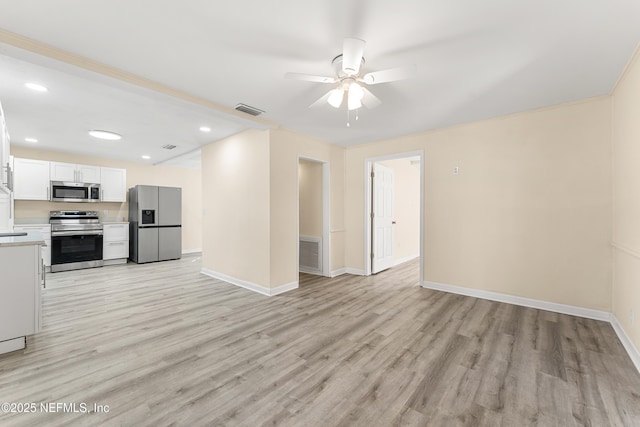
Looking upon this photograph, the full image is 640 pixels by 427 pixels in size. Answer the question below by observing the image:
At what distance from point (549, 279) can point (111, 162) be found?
8900 millimetres

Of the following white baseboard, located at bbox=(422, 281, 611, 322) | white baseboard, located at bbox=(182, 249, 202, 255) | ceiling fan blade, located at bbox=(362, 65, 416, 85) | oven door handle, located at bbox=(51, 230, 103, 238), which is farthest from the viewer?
white baseboard, located at bbox=(182, 249, 202, 255)

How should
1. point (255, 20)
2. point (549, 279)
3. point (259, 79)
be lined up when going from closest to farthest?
point (255, 20), point (259, 79), point (549, 279)

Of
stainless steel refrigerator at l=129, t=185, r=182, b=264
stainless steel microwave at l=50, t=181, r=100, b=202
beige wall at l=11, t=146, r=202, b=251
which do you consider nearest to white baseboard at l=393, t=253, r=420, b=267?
stainless steel refrigerator at l=129, t=185, r=182, b=264

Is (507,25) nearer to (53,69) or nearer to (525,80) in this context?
(525,80)

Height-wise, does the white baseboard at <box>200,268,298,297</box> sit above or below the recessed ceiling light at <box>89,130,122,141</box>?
below

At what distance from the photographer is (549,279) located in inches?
130

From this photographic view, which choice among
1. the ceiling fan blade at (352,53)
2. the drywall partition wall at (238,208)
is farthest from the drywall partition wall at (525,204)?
the ceiling fan blade at (352,53)

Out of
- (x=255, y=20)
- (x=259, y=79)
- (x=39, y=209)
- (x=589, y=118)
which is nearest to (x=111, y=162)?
(x=39, y=209)

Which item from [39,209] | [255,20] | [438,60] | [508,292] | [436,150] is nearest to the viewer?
[255,20]

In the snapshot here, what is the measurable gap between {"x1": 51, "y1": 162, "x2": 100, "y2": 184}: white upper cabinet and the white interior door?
6252 mm

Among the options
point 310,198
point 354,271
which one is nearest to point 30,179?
point 310,198

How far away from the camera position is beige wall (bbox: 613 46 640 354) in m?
2.25

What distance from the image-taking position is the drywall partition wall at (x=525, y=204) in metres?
3.06

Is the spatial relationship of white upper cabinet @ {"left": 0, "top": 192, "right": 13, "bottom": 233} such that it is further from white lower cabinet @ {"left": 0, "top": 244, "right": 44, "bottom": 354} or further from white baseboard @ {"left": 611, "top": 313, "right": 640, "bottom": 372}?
white baseboard @ {"left": 611, "top": 313, "right": 640, "bottom": 372}
